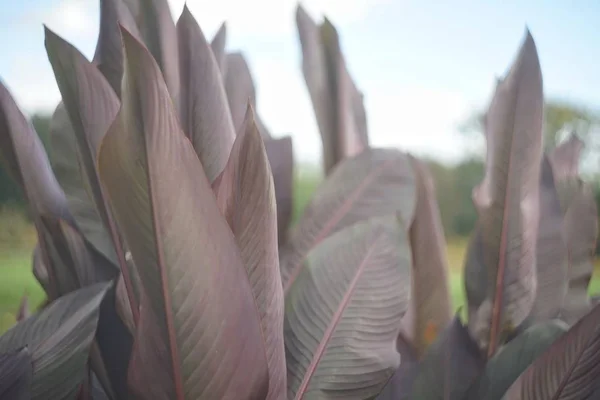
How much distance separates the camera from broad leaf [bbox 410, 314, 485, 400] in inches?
15.5

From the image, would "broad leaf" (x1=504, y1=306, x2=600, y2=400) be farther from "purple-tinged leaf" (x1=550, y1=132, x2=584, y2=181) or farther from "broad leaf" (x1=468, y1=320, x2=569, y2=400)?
"purple-tinged leaf" (x1=550, y1=132, x2=584, y2=181)

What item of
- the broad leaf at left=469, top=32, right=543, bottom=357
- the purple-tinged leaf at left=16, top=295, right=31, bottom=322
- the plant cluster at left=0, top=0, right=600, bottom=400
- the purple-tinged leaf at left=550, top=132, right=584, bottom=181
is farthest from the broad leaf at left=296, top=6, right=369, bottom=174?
the purple-tinged leaf at left=16, top=295, right=31, bottom=322

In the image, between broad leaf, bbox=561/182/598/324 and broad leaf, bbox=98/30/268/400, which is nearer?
broad leaf, bbox=98/30/268/400

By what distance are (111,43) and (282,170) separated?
172 mm

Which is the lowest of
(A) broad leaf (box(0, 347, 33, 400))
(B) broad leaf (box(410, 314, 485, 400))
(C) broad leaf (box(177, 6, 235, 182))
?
(B) broad leaf (box(410, 314, 485, 400))

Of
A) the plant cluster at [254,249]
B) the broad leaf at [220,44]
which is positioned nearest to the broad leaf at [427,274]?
the plant cluster at [254,249]

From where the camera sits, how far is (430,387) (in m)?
0.40

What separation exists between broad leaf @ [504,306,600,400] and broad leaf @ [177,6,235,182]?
0.24 metres

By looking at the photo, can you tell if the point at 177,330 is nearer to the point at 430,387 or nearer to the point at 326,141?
the point at 430,387

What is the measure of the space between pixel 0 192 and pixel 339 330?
1385 millimetres

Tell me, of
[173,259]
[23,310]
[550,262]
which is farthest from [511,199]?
[23,310]

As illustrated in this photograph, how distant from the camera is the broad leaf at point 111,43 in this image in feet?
Result: 1.43

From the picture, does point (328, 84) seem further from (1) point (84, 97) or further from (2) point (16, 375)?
(2) point (16, 375)

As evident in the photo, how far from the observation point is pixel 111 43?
437 mm
